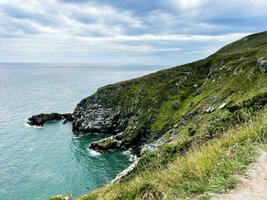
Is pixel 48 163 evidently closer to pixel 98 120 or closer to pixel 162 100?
pixel 98 120

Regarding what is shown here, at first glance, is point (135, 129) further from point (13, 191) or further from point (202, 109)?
point (13, 191)

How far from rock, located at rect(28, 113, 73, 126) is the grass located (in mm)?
122773

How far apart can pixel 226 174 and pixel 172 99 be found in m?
102

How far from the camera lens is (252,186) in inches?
397

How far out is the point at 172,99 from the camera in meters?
113

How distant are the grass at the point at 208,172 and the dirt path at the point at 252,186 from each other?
0.93ft

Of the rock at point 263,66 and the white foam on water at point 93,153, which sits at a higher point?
the rock at point 263,66

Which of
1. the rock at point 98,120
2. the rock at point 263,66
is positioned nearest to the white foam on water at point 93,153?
the rock at point 98,120

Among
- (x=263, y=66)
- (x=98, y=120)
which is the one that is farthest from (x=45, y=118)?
(x=263, y=66)

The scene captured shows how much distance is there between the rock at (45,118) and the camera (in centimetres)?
13050

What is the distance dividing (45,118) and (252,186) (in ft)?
433

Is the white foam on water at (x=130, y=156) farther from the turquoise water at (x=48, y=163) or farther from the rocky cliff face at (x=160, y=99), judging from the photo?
the rocky cliff face at (x=160, y=99)

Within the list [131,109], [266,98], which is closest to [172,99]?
[131,109]

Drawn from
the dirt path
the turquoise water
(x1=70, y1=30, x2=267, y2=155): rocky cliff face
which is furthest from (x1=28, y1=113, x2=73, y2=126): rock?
the dirt path
